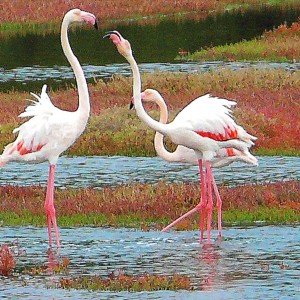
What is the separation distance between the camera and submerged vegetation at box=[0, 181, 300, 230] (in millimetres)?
13648

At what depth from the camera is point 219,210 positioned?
42.8 ft

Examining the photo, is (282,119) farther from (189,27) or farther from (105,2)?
(105,2)

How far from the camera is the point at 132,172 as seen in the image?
1706cm

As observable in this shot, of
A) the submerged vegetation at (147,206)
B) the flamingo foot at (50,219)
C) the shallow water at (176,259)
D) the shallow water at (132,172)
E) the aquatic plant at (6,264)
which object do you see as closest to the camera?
the shallow water at (176,259)

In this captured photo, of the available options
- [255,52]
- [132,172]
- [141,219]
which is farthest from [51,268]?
[255,52]

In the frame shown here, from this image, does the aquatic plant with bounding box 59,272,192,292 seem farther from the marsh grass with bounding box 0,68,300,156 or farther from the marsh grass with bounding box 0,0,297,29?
the marsh grass with bounding box 0,0,297,29

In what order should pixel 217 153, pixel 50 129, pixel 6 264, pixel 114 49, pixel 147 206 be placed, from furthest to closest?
pixel 114 49
pixel 147 206
pixel 217 153
pixel 50 129
pixel 6 264

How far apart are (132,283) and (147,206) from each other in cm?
383

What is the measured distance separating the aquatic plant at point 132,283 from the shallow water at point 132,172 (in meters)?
5.65

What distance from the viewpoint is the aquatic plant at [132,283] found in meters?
10.1

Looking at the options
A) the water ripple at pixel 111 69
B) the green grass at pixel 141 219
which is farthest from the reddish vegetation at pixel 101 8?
the green grass at pixel 141 219

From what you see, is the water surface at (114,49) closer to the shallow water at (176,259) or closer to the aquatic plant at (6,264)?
the shallow water at (176,259)

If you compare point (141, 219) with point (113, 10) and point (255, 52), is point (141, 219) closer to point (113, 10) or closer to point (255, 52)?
point (255, 52)

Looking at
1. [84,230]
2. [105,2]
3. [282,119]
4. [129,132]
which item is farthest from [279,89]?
[105,2]
